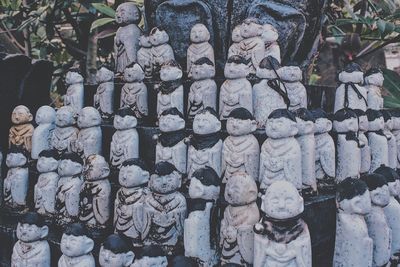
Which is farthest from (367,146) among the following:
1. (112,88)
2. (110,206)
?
(112,88)

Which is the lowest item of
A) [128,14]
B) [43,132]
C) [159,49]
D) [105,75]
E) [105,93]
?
[43,132]

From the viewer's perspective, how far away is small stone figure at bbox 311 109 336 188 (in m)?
2.34

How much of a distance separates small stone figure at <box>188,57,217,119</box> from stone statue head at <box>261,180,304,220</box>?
97cm

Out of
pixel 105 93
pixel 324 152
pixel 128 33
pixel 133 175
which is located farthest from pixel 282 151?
pixel 128 33

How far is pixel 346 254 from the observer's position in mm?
1897

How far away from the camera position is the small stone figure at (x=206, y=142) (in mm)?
2256

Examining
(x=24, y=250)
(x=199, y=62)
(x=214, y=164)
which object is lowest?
(x=24, y=250)

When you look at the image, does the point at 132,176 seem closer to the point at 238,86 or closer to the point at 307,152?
the point at 238,86

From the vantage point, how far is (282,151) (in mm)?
2086

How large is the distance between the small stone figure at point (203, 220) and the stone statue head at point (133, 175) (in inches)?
11.1

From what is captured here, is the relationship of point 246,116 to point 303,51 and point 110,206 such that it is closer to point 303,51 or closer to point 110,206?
point 110,206

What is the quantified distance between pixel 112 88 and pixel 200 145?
3.14 feet

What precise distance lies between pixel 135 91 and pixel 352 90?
4.12 feet

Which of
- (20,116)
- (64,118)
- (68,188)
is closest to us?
(68,188)
